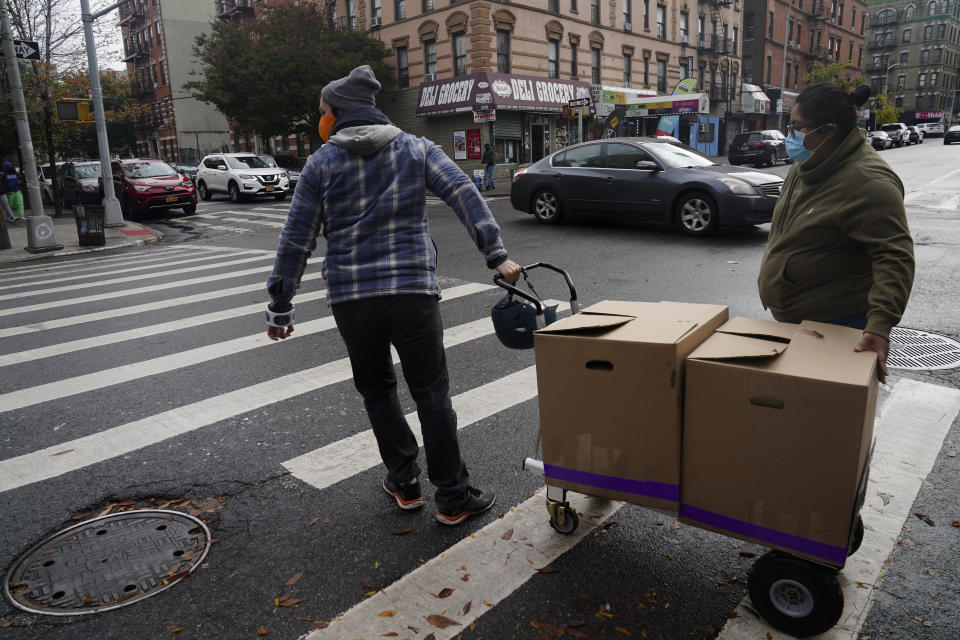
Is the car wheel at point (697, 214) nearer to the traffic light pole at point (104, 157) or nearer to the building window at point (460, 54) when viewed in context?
the traffic light pole at point (104, 157)

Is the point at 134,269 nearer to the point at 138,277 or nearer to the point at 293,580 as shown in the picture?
the point at 138,277

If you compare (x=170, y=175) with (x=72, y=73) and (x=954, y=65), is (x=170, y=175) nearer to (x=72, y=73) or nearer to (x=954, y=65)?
(x=72, y=73)

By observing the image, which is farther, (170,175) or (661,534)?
(170,175)

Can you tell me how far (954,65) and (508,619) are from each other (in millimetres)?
121610

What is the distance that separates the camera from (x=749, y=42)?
5425cm

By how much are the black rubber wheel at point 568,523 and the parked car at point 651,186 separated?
9.01 metres

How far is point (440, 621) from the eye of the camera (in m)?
2.48

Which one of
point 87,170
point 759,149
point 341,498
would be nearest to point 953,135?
point 759,149

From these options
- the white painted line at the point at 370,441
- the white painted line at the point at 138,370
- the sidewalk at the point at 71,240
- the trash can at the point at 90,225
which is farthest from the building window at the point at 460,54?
the white painted line at the point at 370,441

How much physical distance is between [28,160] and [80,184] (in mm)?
8323

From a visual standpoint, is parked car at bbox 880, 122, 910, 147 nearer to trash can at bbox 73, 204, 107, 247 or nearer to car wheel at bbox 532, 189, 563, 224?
car wheel at bbox 532, 189, 563, 224


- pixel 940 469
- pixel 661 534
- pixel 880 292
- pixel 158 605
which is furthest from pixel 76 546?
pixel 940 469

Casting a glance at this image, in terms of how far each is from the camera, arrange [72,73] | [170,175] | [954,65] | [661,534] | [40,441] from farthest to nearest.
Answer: [954,65] → [72,73] → [170,175] → [40,441] → [661,534]

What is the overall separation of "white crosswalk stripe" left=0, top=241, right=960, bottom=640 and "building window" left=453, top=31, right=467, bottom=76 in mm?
25267
